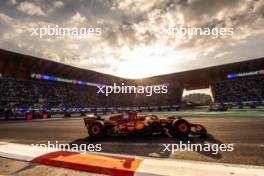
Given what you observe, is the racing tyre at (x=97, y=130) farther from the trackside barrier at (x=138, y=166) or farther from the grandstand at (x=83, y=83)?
the grandstand at (x=83, y=83)

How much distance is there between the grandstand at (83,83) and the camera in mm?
33812

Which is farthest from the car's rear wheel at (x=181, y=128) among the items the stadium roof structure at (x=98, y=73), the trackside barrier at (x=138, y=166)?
the stadium roof structure at (x=98, y=73)

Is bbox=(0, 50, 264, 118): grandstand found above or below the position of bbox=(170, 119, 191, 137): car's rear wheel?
above

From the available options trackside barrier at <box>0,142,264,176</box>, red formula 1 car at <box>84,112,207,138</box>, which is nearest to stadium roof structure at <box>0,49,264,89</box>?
red formula 1 car at <box>84,112,207,138</box>

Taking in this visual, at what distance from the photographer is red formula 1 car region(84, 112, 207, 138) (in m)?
6.46

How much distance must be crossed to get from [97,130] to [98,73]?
147 ft

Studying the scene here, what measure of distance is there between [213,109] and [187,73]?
69.3 feet

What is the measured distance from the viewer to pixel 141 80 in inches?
2445

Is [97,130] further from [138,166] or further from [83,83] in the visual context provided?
[83,83]

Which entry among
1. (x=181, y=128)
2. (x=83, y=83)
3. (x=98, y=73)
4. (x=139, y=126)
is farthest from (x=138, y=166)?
(x=98, y=73)

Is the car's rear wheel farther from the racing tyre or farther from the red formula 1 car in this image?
the racing tyre

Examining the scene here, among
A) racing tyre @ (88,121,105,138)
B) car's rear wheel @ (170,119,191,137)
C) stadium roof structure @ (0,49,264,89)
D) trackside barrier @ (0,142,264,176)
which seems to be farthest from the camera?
stadium roof structure @ (0,49,264,89)

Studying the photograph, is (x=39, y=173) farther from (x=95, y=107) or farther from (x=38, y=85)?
(x=95, y=107)

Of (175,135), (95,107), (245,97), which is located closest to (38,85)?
(95,107)
